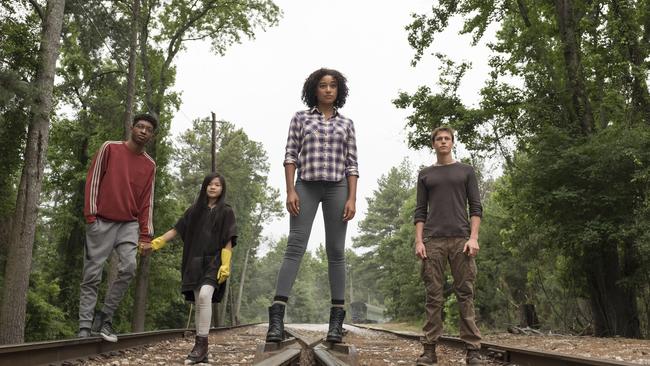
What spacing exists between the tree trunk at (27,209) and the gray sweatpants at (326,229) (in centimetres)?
911

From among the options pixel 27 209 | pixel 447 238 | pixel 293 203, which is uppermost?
pixel 27 209

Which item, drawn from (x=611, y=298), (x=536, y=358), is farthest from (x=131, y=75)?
Result: (x=536, y=358)

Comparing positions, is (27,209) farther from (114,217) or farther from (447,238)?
(447,238)

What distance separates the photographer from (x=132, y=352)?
534 cm

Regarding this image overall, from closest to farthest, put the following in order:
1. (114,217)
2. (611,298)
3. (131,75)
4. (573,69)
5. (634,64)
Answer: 1. (114,217)
2. (611,298)
3. (634,64)
4. (573,69)
5. (131,75)

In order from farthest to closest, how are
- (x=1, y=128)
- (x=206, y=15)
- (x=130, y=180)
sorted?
(x=206, y=15), (x=1, y=128), (x=130, y=180)

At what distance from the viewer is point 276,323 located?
4527 millimetres

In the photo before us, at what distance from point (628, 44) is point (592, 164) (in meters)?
3.89

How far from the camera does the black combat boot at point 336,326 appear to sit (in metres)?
4.75

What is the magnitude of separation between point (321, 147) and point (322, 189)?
0.37 meters

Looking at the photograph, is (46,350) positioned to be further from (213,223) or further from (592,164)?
(592,164)

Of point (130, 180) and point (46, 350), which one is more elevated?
point (130, 180)

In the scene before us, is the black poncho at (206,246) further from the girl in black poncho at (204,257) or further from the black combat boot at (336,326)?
the black combat boot at (336,326)

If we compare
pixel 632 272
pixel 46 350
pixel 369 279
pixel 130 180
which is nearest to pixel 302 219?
pixel 130 180
